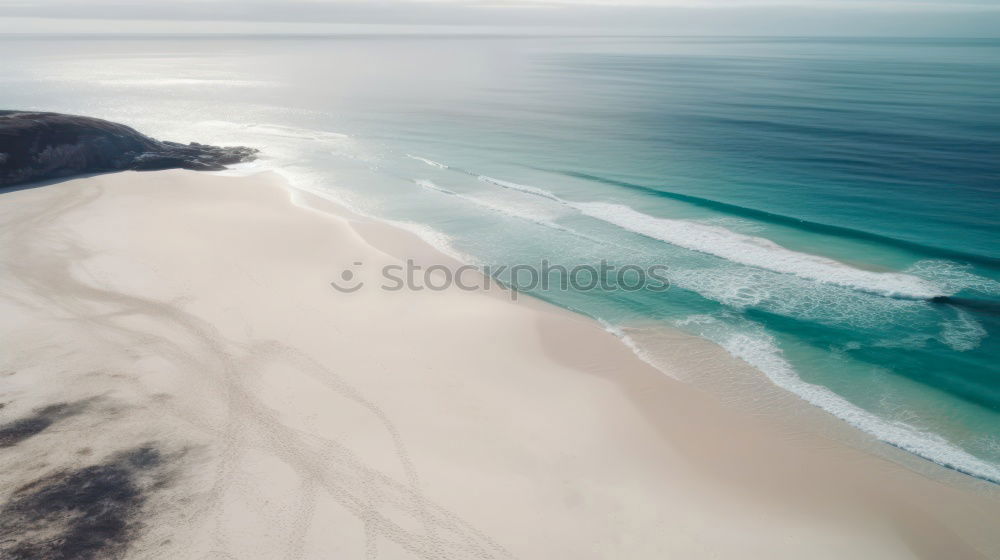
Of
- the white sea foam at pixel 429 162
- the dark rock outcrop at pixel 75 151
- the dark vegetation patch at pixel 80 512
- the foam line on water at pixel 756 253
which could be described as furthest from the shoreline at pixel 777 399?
the dark rock outcrop at pixel 75 151

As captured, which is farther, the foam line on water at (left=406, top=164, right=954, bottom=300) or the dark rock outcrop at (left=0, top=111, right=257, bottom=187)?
the dark rock outcrop at (left=0, top=111, right=257, bottom=187)

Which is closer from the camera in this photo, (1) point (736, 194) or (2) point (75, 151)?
(1) point (736, 194)

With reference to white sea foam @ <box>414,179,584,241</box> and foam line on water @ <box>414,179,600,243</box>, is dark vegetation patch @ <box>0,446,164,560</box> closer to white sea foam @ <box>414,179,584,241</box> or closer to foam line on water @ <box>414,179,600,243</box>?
foam line on water @ <box>414,179,600,243</box>

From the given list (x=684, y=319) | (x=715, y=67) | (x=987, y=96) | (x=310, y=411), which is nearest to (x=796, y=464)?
(x=684, y=319)

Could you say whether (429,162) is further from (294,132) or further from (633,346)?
(633,346)

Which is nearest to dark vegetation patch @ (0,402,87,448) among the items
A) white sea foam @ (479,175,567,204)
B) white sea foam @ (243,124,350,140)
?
white sea foam @ (479,175,567,204)

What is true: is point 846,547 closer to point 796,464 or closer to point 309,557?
point 796,464

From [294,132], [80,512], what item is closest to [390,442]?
[80,512]
